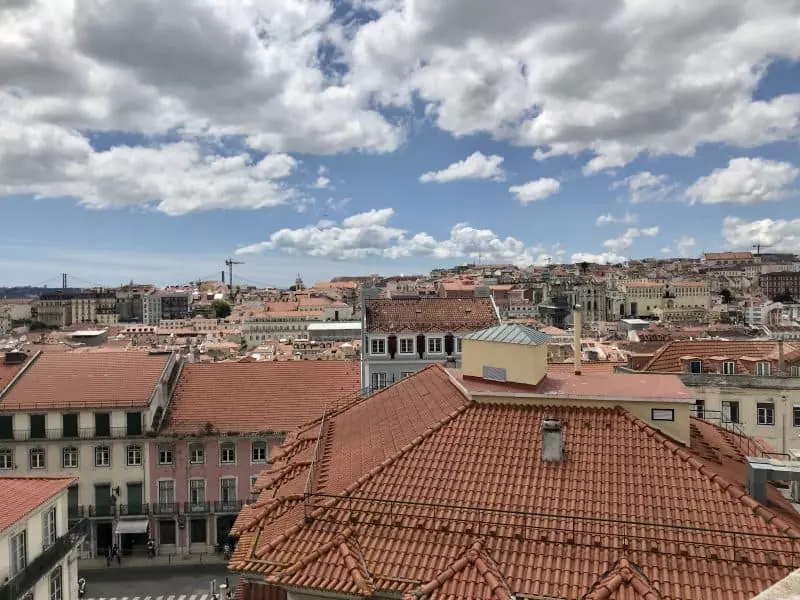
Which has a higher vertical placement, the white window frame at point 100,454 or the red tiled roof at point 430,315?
the red tiled roof at point 430,315

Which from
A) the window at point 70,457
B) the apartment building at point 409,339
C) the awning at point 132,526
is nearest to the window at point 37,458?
the window at point 70,457

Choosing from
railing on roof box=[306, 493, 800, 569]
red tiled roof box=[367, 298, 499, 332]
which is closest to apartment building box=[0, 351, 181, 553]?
red tiled roof box=[367, 298, 499, 332]

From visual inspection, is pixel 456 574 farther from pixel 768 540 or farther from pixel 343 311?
pixel 343 311

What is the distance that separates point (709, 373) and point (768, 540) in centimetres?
2390

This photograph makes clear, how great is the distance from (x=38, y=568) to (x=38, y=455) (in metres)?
16.1

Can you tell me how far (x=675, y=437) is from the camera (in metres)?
14.4

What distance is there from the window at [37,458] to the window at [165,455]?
6064mm

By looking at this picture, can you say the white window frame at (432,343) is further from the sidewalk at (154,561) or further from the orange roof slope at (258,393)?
the sidewalk at (154,561)

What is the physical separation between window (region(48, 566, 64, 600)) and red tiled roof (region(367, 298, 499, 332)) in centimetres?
2487

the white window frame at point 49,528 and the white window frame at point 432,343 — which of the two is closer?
the white window frame at point 49,528

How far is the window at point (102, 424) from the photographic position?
3484 cm

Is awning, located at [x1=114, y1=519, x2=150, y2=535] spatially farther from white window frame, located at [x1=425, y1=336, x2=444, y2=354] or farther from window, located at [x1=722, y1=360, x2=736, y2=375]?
window, located at [x1=722, y1=360, x2=736, y2=375]

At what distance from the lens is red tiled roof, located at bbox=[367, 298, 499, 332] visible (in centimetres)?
4406

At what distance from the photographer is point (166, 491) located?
1396 inches
